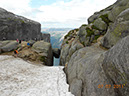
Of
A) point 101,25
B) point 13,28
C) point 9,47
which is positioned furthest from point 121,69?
point 13,28

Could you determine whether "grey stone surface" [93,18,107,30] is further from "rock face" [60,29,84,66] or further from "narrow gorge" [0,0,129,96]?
"rock face" [60,29,84,66]

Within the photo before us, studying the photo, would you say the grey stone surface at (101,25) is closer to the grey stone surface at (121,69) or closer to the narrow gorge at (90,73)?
the narrow gorge at (90,73)

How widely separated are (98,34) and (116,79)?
70.0ft

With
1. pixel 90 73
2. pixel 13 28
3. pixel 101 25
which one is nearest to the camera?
pixel 90 73

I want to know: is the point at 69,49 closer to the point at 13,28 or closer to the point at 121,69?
the point at 121,69

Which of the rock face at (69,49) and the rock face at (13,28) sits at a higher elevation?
the rock face at (13,28)

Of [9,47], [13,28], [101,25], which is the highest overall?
[13,28]

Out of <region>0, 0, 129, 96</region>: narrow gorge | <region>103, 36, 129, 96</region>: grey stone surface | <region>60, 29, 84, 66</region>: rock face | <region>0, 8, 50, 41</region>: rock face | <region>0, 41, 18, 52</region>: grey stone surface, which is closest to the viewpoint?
<region>103, 36, 129, 96</region>: grey stone surface

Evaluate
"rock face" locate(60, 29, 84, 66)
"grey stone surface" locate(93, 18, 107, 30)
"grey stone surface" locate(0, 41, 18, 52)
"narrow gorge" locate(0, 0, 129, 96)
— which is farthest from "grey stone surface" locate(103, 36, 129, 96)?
"grey stone surface" locate(0, 41, 18, 52)

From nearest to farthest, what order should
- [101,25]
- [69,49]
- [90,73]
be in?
[90,73], [101,25], [69,49]

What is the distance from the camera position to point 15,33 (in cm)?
4969

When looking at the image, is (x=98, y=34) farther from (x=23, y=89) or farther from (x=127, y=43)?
(x=23, y=89)

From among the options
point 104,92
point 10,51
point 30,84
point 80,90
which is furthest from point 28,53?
point 104,92

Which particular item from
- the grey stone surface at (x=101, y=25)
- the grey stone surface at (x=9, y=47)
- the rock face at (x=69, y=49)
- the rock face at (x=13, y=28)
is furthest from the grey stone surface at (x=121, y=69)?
the rock face at (x=13, y=28)
